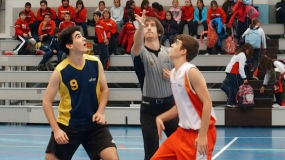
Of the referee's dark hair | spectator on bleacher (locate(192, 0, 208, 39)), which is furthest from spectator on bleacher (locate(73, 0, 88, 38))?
the referee's dark hair

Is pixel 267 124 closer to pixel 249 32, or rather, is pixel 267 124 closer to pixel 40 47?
pixel 249 32

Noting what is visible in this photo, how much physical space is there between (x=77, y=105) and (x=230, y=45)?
9.64 meters

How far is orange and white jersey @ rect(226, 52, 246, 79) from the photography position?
12.7 meters

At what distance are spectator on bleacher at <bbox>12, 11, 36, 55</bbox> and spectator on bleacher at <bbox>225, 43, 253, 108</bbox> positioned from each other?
234 inches

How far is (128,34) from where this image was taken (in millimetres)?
15039

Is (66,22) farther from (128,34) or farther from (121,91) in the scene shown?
(121,91)

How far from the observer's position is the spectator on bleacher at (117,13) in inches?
628

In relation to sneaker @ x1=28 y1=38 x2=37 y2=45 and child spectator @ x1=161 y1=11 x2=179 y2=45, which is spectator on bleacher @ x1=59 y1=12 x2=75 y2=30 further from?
child spectator @ x1=161 y1=11 x2=179 y2=45

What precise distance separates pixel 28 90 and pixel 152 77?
8860 mm

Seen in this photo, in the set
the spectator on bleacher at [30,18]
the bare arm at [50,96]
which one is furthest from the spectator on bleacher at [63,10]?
the bare arm at [50,96]

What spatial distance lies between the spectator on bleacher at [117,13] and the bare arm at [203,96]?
37.1ft

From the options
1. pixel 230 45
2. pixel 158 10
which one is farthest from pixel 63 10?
pixel 230 45

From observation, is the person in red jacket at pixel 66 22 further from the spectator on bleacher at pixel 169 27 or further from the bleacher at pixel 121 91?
the spectator on bleacher at pixel 169 27

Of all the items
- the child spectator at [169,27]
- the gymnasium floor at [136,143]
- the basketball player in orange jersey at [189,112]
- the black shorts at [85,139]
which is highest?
the child spectator at [169,27]
